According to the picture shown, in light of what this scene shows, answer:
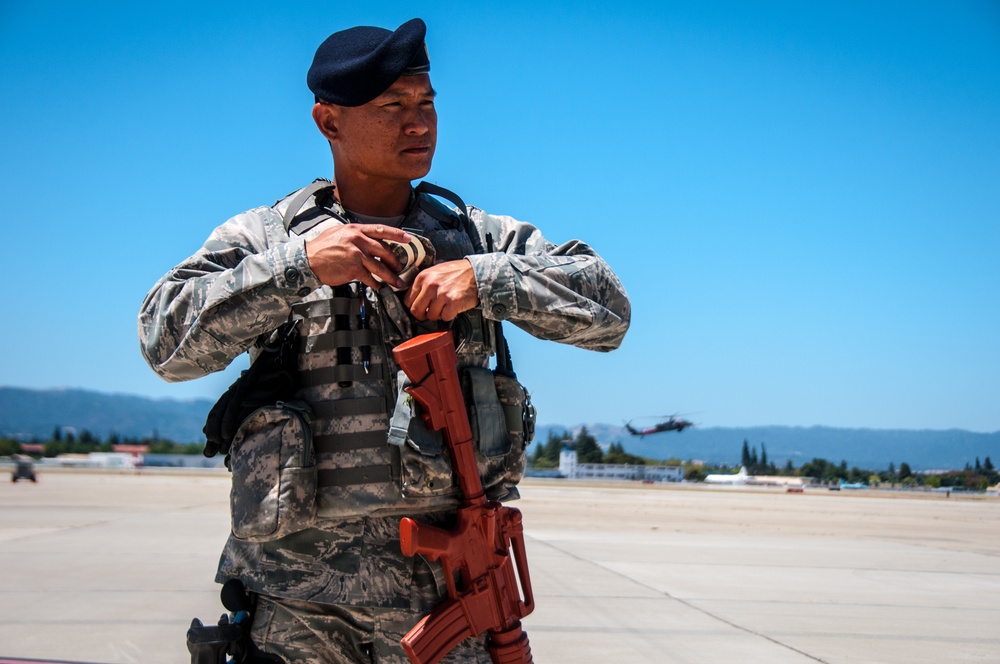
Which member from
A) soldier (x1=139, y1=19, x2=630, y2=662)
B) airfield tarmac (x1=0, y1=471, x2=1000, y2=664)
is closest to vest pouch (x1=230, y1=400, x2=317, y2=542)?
soldier (x1=139, y1=19, x2=630, y2=662)

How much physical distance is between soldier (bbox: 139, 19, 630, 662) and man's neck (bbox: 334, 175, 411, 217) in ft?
0.17

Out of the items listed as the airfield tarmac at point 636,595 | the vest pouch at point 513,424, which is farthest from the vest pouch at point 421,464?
the airfield tarmac at point 636,595

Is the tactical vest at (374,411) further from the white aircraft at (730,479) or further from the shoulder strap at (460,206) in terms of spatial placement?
the white aircraft at (730,479)

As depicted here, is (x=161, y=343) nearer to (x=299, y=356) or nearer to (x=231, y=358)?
(x=231, y=358)

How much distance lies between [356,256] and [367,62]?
19.9 inches

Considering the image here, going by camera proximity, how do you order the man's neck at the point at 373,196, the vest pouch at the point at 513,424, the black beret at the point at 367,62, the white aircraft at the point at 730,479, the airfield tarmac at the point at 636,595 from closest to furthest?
the black beret at the point at 367,62 → the vest pouch at the point at 513,424 → the man's neck at the point at 373,196 → the airfield tarmac at the point at 636,595 → the white aircraft at the point at 730,479

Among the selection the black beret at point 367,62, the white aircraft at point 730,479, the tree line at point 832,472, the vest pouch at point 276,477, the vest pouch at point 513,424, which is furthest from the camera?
the tree line at point 832,472

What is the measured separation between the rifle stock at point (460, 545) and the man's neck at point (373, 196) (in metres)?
0.51

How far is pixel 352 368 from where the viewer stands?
2180 mm

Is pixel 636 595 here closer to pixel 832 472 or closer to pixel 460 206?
pixel 460 206

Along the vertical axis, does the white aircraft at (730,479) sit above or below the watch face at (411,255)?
below

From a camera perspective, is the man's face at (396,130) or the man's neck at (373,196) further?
the man's neck at (373,196)

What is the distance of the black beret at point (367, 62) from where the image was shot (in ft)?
7.14

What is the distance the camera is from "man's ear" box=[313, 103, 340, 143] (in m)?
2.33
